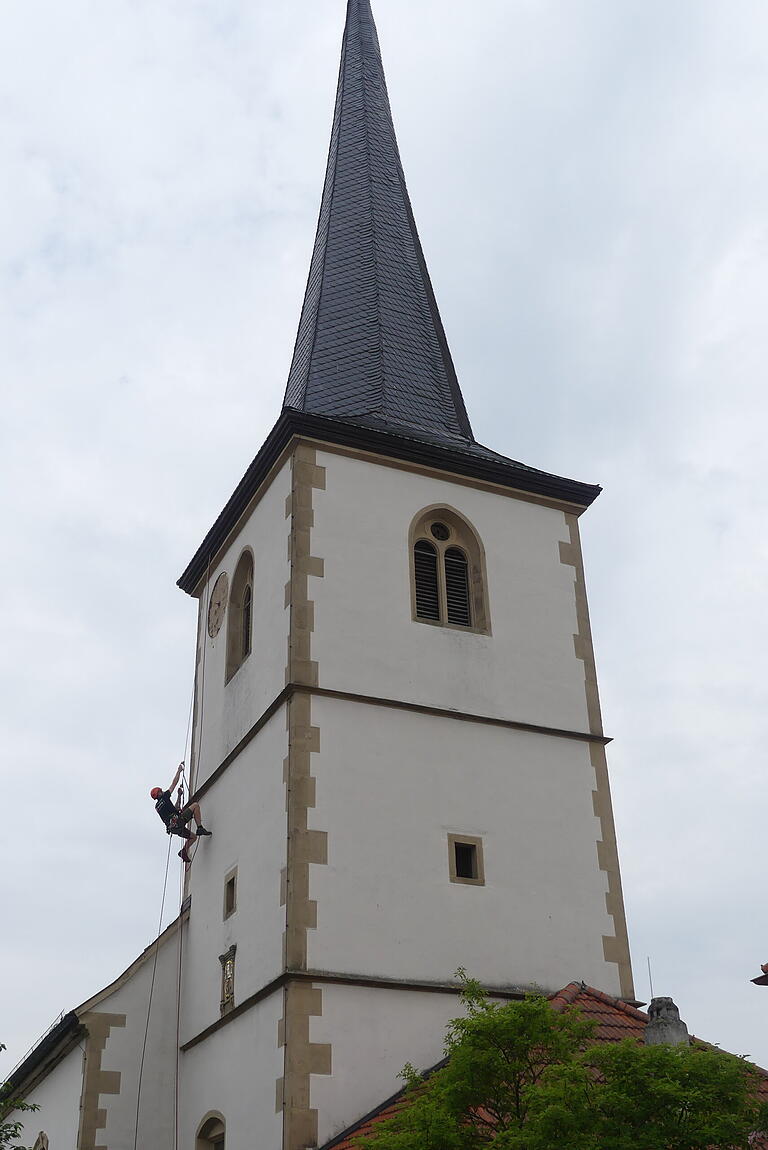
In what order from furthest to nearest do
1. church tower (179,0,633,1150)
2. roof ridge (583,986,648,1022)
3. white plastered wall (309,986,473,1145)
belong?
roof ridge (583,986,648,1022)
church tower (179,0,633,1150)
white plastered wall (309,986,473,1145)

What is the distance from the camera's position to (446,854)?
13.3 meters

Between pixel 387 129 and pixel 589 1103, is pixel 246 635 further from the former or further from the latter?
pixel 387 129

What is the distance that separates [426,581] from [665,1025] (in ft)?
20.6

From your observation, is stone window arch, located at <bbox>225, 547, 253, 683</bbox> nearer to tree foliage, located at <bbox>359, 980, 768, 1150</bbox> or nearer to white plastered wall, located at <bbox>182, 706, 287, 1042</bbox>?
white plastered wall, located at <bbox>182, 706, 287, 1042</bbox>

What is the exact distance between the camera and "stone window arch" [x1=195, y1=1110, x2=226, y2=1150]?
1292 centimetres

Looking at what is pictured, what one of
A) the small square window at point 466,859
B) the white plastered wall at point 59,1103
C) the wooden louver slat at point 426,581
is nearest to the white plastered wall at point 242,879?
the white plastered wall at point 59,1103

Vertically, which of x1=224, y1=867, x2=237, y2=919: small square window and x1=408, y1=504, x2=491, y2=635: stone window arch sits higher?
x1=408, y1=504, x2=491, y2=635: stone window arch

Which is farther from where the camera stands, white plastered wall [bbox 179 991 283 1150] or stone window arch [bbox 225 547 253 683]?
stone window arch [bbox 225 547 253 683]

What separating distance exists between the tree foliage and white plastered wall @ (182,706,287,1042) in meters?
3.69

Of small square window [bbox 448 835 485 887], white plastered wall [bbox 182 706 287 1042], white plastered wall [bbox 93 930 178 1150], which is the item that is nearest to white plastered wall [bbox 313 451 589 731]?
white plastered wall [bbox 182 706 287 1042]

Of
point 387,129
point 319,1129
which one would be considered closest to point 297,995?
point 319,1129

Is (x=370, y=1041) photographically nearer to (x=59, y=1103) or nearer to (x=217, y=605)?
(x=59, y=1103)

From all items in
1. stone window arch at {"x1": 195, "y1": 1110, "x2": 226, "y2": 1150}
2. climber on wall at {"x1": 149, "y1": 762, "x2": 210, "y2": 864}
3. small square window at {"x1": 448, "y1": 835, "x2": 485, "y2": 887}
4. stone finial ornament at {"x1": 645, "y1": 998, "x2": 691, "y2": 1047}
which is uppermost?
climber on wall at {"x1": 149, "y1": 762, "x2": 210, "y2": 864}

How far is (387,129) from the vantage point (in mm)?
22250
